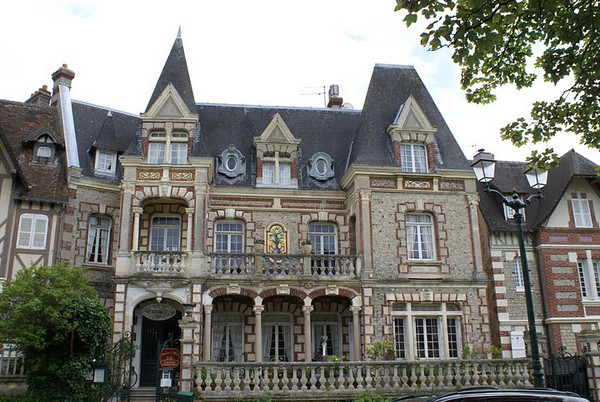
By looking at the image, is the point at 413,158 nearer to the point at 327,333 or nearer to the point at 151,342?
the point at 327,333

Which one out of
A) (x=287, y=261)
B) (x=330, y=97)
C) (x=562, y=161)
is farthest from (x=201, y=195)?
(x=562, y=161)

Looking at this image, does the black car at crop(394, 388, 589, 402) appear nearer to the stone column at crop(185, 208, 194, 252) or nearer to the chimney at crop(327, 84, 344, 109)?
the stone column at crop(185, 208, 194, 252)

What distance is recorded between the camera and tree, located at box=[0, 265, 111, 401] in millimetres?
16062

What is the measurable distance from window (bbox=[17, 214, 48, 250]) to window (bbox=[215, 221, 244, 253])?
5.99m

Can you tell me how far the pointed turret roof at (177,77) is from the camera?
2331 centimetres

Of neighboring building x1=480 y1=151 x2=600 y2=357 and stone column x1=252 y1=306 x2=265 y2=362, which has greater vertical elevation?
neighboring building x1=480 y1=151 x2=600 y2=357

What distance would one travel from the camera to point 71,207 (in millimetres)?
21641

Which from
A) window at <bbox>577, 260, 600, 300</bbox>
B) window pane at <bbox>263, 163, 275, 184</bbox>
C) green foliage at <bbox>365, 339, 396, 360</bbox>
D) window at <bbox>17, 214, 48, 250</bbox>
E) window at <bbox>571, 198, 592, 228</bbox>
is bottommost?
green foliage at <bbox>365, 339, 396, 360</bbox>

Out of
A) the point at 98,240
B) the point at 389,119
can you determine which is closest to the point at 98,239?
the point at 98,240

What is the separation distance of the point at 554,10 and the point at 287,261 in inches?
527

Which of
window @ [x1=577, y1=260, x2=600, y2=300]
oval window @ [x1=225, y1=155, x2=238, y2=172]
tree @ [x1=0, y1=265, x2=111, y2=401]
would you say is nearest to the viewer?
tree @ [x1=0, y1=265, x2=111, y2=401]

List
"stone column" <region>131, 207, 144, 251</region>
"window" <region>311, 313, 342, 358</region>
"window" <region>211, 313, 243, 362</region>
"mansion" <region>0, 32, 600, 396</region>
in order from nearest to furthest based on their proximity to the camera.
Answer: "mansion" <region>0, 32, 600, 396</region>, "stone column" <region>131, 207, 144, 251</region>, "window" <region>211, 313, 243, 362</region>, "window" <region>311, 313, 342, 358</region>

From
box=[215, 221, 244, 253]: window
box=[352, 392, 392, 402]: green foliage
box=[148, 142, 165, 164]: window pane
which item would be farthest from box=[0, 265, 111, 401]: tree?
box=[352, 392, 392, 402]: green foliage

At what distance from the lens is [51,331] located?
53.6 ft
